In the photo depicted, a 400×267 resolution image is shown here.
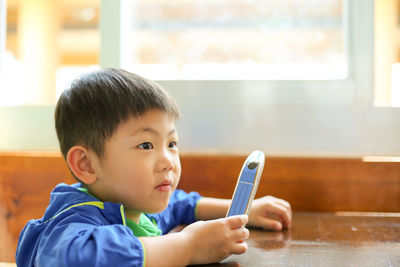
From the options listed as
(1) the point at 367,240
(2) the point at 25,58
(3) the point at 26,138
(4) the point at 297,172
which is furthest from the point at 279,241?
(2) the point at 25,58

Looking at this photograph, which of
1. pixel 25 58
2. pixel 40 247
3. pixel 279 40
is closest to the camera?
pixel 40 247

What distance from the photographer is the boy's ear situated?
2.12 feet

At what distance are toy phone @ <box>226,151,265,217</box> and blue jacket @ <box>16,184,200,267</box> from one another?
162mm

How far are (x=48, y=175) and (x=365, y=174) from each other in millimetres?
703

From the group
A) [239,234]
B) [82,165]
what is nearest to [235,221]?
[239,234]

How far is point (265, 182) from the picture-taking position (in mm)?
968

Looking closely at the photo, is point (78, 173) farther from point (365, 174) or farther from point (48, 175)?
point (365, 174)

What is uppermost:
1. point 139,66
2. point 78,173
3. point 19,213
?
point 139,66

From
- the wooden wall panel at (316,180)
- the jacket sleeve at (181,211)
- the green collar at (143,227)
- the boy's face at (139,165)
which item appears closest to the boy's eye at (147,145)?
the boy's face at (139,165)

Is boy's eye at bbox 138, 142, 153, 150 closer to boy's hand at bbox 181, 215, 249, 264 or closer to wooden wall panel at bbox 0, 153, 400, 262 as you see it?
boy's hand at bbox 181, 215, 249, 264

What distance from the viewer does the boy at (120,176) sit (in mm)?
555

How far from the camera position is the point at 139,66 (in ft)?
3.81

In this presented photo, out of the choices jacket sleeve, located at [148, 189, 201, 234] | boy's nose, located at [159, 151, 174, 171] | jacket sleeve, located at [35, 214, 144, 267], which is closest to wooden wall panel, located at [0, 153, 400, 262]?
jacket sleeve, located at [148, 189, 201, 234]

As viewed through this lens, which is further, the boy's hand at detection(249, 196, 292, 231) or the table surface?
the boy's hand at detection(249, 196, 292, 231)
